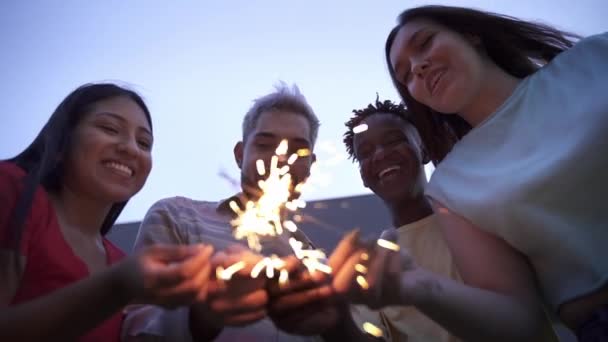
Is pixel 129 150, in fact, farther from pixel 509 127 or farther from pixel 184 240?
pixel 509 127

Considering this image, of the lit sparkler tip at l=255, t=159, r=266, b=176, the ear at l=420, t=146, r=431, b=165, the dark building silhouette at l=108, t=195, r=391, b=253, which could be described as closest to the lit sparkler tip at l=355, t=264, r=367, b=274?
the lit sparkler tip at l=255, t=159, r=266, b=176

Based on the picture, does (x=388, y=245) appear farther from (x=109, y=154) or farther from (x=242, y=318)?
(x=109, y=154)

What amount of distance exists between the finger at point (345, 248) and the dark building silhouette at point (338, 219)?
4.25m

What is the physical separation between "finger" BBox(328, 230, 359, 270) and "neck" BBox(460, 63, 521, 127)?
3.81 ft

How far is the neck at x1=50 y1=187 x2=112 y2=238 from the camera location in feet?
6.16

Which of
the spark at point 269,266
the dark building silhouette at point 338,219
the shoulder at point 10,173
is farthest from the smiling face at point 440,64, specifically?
the dark building silhouette at point 338,219

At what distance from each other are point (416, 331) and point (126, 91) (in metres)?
2.00

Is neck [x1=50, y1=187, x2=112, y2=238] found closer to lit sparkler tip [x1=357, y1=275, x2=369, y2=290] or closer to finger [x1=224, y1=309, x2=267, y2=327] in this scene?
finger [x1=224, y1=309, x2=267, y2=327]

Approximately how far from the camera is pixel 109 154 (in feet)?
6.29

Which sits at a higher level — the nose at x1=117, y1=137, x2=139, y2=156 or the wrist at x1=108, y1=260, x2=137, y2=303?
the nose at x1=117, y1=137, x2=139, y2=156

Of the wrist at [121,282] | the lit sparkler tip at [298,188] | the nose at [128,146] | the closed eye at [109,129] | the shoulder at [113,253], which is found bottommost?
the shoulder at [113,253]

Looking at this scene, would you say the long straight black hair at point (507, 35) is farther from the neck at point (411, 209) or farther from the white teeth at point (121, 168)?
the white teeth at point (121, 168)

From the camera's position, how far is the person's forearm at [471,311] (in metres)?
1.47

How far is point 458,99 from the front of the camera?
6.75 feet
